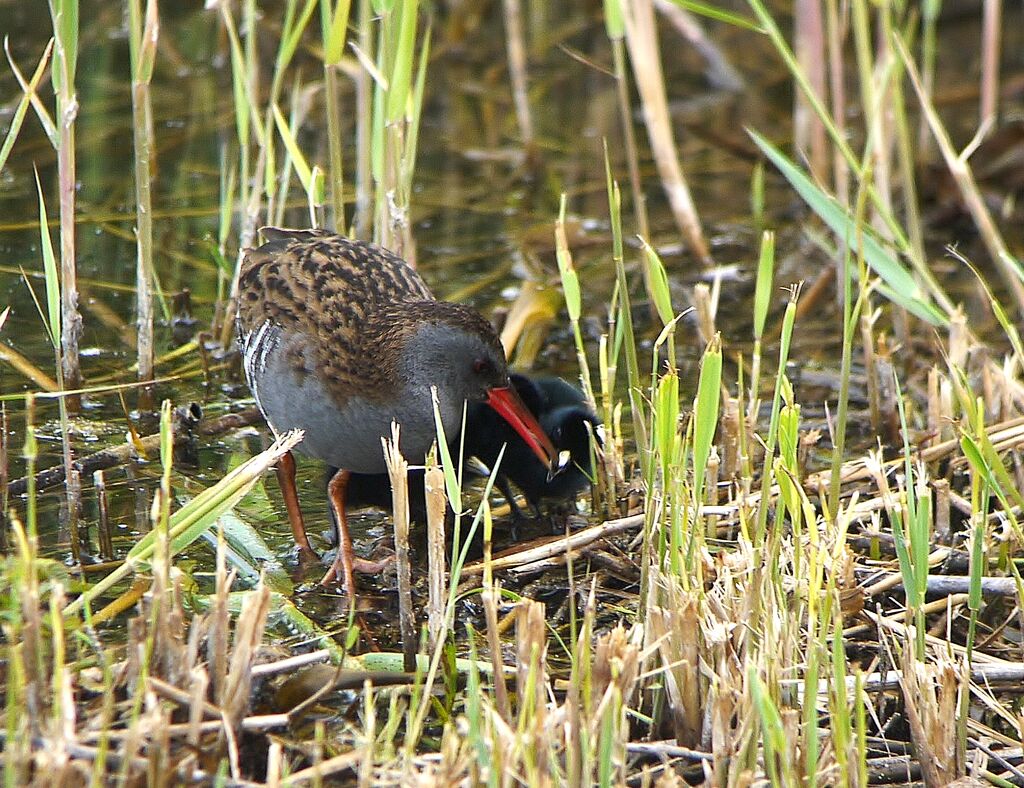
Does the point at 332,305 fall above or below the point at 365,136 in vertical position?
below

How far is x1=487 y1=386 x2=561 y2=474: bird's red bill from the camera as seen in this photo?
3.84m

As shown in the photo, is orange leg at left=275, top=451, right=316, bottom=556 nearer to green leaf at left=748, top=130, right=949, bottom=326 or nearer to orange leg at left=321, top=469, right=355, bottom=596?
orange leg at left=321, top=469, right=355, bottom=596

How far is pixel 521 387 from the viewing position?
4070 millimetres

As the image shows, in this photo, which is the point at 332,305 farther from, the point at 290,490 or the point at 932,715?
the point at 932,715

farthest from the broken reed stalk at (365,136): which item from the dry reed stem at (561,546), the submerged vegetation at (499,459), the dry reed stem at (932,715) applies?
the dry reed stem at (932,715)

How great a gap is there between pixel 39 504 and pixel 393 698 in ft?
4.80

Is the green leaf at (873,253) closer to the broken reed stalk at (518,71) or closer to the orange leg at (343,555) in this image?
the orange leg at (343,555)

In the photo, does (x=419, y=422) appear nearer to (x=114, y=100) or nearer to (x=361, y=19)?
(x=361, y=19)

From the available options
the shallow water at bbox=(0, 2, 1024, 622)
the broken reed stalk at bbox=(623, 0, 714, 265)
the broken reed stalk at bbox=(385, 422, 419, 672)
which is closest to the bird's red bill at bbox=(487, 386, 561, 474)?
the shallow water at bbox=(0, 2, 1024, 622)

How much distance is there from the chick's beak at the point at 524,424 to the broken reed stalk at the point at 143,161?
1192 millimetres

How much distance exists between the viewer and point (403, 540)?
308 cm

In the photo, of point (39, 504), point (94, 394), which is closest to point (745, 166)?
point (94, 394)

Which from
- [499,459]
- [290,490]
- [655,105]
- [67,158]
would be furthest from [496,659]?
[655,105]

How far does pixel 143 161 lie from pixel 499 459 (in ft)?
5.95
